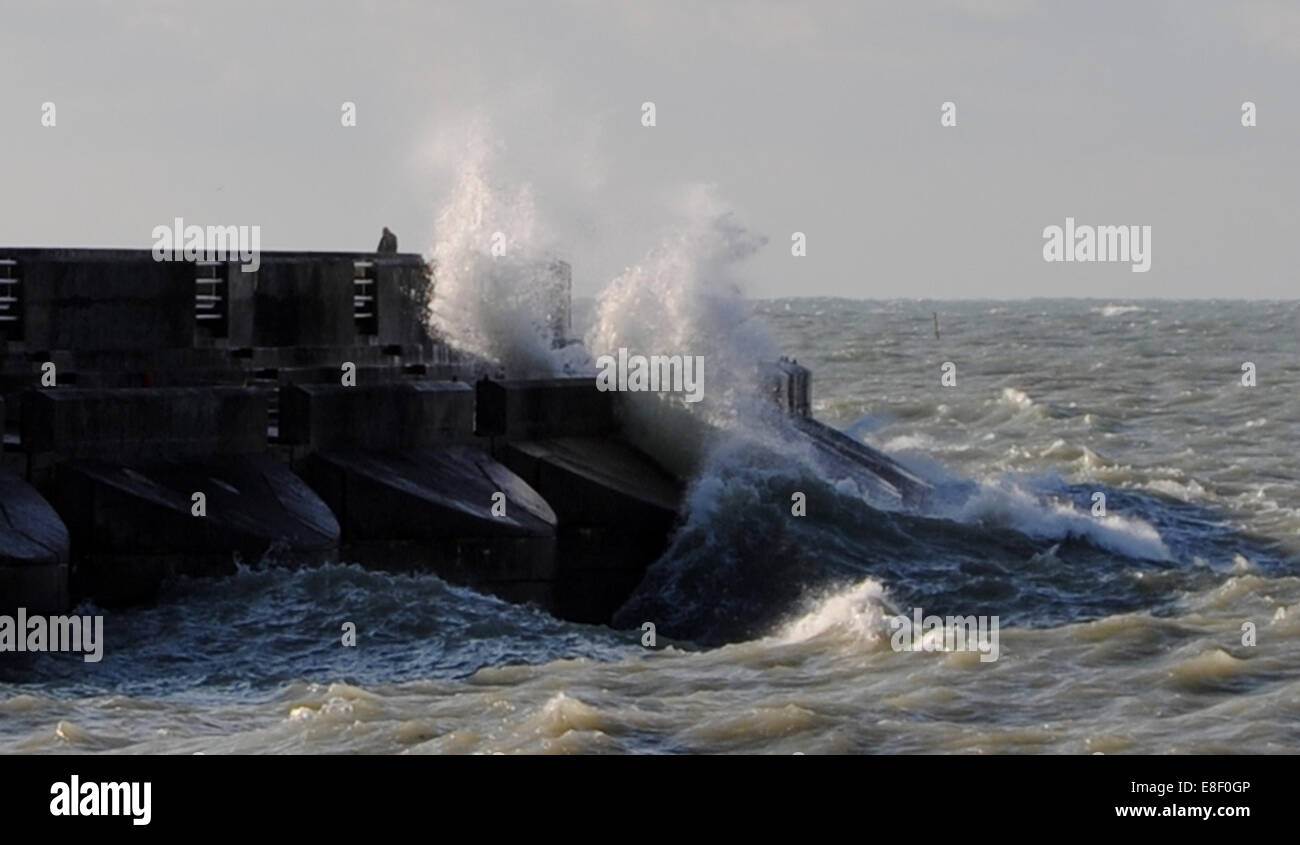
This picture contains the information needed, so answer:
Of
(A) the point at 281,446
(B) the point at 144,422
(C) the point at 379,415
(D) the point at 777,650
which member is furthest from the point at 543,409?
(D) the point at 777,650

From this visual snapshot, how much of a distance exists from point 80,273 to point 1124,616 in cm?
664

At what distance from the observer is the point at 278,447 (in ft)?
52.5

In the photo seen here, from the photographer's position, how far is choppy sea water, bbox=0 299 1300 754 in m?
12.0

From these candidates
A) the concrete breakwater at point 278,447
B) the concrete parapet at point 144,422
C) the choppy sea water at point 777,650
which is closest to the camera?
the choppy sea water at point 777,650

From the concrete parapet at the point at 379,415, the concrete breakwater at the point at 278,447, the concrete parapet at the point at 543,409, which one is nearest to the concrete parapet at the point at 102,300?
the concrete breakwater at the point at 278,447

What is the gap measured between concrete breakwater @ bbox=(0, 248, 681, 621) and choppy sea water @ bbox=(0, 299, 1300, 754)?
0.35 meters

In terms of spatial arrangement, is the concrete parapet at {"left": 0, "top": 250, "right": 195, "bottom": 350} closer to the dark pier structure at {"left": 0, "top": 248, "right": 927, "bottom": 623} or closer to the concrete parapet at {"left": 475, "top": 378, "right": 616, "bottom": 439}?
the dark pier structure at {"left": 0, "top": 248, "right": 927, "bottom": 623}

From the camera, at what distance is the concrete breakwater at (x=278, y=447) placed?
14.7 metres

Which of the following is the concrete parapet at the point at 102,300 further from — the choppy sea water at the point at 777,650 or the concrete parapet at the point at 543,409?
the choppy sea water at the point at 777,650

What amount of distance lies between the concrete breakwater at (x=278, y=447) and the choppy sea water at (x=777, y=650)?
0.35 metres

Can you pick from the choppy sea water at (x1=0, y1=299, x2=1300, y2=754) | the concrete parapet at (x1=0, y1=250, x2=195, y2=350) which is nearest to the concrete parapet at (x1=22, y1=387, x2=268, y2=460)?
the concrete parapet at (x1=0, y1=250, x2=195, y2=350)

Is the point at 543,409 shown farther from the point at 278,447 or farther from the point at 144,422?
the point at 144,422

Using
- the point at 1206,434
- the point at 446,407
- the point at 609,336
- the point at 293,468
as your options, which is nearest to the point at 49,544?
the point at 293,468

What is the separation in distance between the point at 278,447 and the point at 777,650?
11.6 ft
